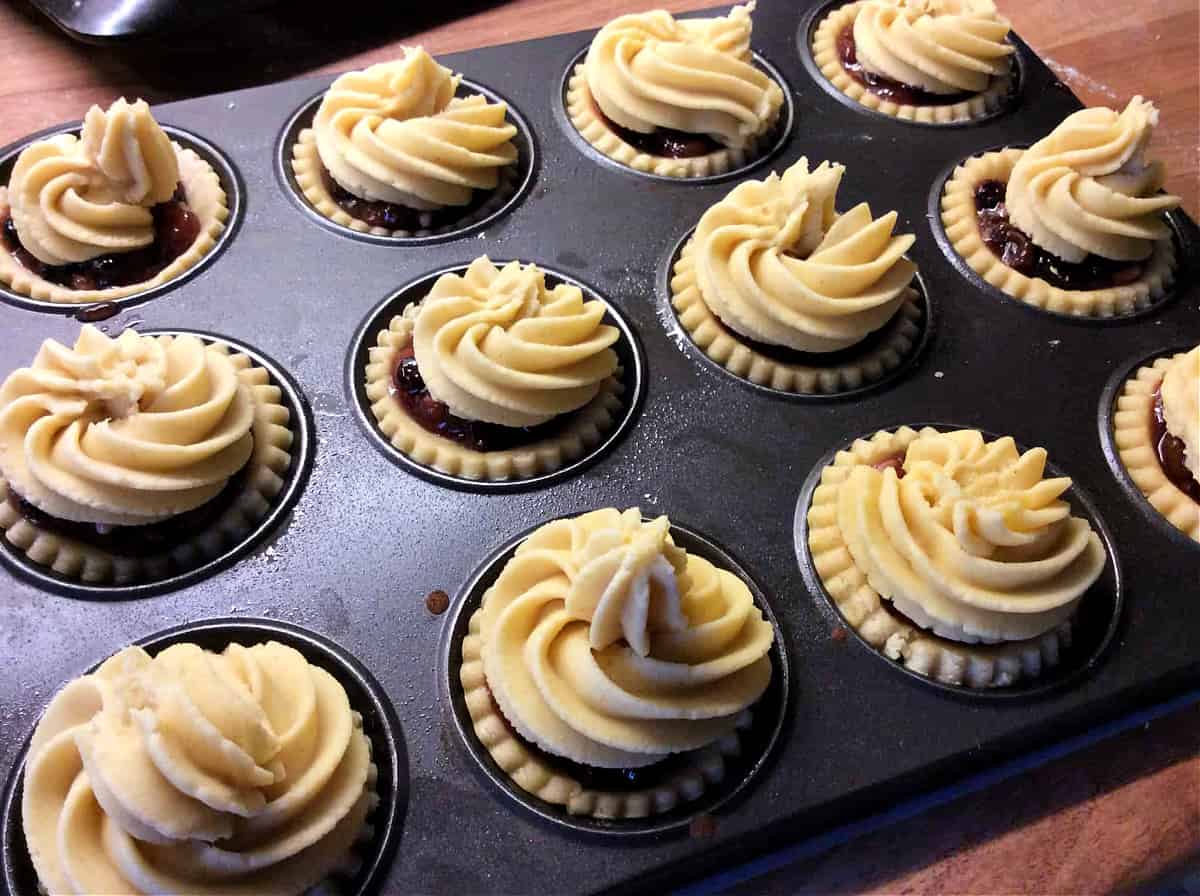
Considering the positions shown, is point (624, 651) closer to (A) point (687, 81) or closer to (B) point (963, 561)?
(B) point (963, 561)

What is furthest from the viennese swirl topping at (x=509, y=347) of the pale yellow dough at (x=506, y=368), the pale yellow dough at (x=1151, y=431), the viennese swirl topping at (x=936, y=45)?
the viennese swirl topping at (x=936, y=45)

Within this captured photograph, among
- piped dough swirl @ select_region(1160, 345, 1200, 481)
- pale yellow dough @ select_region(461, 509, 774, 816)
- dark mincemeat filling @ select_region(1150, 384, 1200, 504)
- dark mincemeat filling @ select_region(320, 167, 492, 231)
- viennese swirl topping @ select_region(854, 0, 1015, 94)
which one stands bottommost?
pale yellow dough @ select_region(461, 509, 774, 816)

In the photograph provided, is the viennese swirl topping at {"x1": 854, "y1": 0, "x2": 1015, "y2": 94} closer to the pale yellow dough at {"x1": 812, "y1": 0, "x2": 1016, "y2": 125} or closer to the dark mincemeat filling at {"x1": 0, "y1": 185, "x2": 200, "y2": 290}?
the pale yellow dough at {"x1": 812, "y1": 0, "x2": 1016, "y2": 125}

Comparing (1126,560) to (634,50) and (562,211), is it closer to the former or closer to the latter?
(562,211)

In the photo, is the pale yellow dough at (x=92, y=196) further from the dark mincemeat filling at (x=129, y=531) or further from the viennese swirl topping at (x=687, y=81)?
the viennese swirl topping at (x=687, y=81)

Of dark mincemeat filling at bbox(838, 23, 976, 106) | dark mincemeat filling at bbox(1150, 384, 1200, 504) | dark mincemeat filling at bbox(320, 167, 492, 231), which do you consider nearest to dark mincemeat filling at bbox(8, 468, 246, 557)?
dark mincemeat filling at bbox(320, 167, 492, 231)

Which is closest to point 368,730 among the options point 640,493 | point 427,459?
point 427,459

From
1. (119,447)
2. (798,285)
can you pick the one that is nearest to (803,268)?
(798,285)
